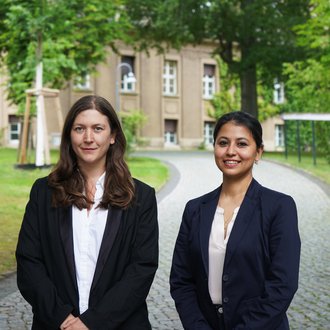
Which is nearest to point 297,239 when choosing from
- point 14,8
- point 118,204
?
point 118,204

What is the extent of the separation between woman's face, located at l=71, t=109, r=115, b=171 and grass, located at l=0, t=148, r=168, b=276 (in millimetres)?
4755

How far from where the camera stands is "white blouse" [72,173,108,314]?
10.1ft

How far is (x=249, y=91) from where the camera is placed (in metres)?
32.4

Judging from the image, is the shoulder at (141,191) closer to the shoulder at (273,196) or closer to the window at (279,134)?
the shoulder at (273,196)

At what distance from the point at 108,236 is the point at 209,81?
154 feet

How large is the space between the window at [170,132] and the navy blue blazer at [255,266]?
44571mm

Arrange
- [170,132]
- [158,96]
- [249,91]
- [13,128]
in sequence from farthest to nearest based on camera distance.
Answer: [170,132]
[158,96]
[13,128]
[249,91]

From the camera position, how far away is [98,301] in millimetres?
3080

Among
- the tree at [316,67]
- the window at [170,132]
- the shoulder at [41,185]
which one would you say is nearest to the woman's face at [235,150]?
the shoulder at [41,185]

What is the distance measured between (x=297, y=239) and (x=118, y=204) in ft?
2.53

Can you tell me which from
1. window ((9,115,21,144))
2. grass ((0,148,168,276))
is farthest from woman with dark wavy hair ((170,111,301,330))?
window ((9,115,21,144))

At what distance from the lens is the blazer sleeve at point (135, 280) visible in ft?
9.96

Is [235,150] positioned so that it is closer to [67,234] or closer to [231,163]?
[231,163]

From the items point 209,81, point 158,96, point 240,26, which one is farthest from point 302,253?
point 209,81
